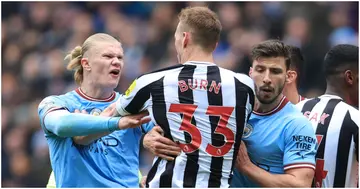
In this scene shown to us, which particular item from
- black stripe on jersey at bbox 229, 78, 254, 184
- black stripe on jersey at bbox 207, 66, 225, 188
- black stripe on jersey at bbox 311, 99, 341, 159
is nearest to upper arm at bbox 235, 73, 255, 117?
black stripe on jersey at bbox 229, 78, 254, 184

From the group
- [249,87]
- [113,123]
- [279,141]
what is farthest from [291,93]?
[113,123]

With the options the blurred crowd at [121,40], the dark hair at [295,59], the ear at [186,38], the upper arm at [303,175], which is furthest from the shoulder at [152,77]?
the blurred crowd at [121,40]

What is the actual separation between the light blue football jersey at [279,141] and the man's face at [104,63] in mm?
1078

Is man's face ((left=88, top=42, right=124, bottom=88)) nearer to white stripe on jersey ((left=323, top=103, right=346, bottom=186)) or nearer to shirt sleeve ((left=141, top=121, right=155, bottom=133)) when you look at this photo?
shirt sleeve ((left=141, top=121, right=155, bottom=133))

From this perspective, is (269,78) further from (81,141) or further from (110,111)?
(81,141)

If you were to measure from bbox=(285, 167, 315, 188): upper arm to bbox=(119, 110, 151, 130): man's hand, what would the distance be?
1.05 metres

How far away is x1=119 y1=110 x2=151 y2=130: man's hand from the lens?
5930 millimetres

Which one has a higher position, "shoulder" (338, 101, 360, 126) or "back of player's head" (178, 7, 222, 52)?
"back of player's head" (178, 7, 222, 52)

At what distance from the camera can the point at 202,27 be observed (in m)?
6.00

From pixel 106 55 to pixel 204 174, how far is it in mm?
1375

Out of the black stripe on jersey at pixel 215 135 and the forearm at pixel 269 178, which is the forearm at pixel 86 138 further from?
the forearm at pixel 269 178

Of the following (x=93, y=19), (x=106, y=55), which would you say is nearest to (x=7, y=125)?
(x=93, y=19)

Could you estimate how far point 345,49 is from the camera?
6.90 m

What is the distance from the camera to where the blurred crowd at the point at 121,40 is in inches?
509
